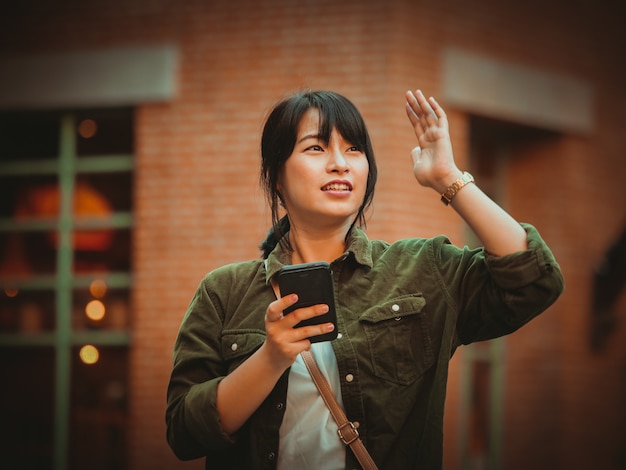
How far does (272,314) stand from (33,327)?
20.1ft

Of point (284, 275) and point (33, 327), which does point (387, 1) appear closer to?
point (33, 327)

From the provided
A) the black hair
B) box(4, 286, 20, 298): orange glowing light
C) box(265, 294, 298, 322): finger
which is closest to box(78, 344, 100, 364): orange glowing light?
box(4, 286, 20, 298): orange glowing light

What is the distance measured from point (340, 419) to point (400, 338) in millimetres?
269

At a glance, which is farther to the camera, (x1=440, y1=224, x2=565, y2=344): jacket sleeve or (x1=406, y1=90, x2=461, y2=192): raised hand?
(x1=406, y1=90, x2=461, y2=192): raised hand

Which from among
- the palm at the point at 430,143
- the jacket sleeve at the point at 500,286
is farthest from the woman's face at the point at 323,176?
the jacket sleeve at the point at 500,286

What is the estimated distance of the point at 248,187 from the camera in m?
7.30

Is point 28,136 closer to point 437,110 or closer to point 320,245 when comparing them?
point 320,245

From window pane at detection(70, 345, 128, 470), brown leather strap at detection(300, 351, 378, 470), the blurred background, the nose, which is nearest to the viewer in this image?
brown leather strap at detection(300, 351, 378, 470)

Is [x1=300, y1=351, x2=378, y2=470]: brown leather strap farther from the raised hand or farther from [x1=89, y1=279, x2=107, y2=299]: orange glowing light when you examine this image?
[x1=89, y1=279, x2=107, y2=299]: orange glowing light

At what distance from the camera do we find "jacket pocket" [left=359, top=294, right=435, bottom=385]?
244 cm

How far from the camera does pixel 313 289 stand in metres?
2.26

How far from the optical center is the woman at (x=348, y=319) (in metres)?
2.33

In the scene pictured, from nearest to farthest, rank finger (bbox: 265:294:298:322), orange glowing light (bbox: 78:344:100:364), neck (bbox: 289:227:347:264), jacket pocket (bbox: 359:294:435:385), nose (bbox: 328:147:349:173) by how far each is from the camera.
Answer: finger (bbox: 265:294:298:322) < jacket pocket (bbox: 359:294:435:385) < nose (bbox: 328:147:349:173) < neck (bbox: 289:227:347:264) < orange glowing light (bbox: 78:344:100:364)

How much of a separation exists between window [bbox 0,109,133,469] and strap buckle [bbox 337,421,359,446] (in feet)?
18.3
